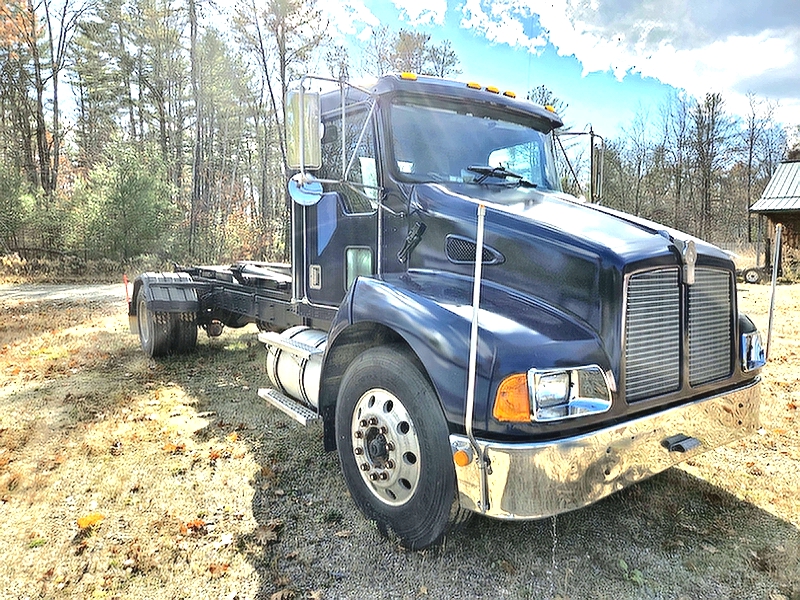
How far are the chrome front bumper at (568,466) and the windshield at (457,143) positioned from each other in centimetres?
184

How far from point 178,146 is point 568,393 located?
1156 inches

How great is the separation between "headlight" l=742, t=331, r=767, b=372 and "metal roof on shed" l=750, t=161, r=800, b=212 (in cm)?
2109

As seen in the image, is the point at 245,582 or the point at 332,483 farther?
the point at 332,483

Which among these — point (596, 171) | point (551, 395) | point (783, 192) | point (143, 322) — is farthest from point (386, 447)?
point (783, 192)

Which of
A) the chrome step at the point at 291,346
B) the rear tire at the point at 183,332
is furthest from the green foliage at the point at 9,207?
the chrome step at the point at 291,346

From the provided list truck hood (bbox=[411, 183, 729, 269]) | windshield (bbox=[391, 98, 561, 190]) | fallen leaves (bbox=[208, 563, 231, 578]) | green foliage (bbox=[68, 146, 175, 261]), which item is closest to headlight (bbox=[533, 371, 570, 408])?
truck hood (bbox=[411, 183, 729, 269])

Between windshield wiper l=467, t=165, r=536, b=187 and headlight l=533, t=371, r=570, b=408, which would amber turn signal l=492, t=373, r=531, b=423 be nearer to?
headlight l=533, t=371, r=570, b=408

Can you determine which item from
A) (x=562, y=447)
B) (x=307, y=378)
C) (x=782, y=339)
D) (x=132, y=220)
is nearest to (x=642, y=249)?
(x=562, y=447)

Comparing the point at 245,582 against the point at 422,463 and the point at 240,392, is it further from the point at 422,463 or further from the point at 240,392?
the point at 240,392

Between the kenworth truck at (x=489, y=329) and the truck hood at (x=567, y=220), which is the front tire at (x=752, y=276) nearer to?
the kenworth truck at (x=489, y=329)

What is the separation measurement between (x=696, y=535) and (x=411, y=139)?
9.32ft

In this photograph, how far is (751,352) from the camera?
3203 millimetres

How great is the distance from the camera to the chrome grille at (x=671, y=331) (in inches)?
103

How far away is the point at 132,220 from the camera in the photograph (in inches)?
724
